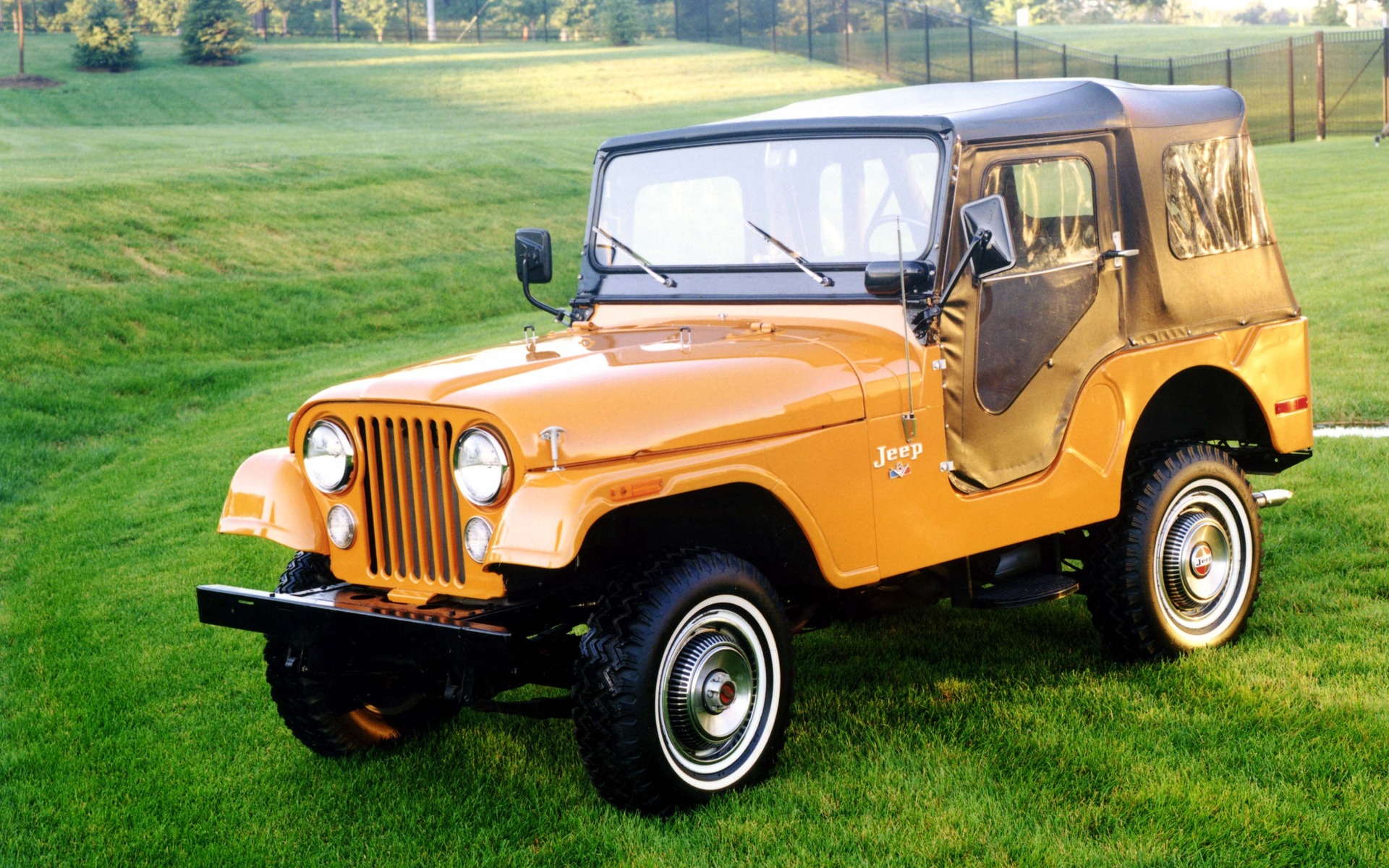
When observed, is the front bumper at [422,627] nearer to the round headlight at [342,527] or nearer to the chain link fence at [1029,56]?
the round headlight at [342,527]

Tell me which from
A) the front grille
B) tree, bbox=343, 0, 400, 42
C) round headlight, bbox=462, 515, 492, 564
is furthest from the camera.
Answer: tree, bbox=343, 0, 400, 42

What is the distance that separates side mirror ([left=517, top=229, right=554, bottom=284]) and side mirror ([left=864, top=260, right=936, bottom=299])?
1586 millimetres

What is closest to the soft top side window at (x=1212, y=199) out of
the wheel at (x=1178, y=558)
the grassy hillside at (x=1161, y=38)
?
the wheel at (x=1178, y=558)

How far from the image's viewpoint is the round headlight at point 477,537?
4012mm

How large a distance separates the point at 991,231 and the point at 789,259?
0.88 m

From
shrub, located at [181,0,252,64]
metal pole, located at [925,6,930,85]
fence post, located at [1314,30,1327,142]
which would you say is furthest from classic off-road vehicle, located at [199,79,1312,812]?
shrub, located at [181,0,252,64]

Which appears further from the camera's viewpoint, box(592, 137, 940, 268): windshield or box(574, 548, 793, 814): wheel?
box(592, 137, 940, 268): windshield

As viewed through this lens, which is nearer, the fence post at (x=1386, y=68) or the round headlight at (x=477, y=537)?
the round headlight at (x=477, y=537)

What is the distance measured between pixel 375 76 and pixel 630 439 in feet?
159

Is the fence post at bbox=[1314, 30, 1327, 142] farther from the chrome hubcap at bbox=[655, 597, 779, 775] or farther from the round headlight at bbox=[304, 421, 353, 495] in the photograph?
the round headlight at bbox=[304, 421, 353, 495]

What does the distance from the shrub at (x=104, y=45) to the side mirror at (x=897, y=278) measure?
153 feet

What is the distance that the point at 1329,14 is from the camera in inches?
3027

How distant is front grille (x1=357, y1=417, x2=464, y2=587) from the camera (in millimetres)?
4133

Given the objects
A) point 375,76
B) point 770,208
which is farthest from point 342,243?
point 375,76
